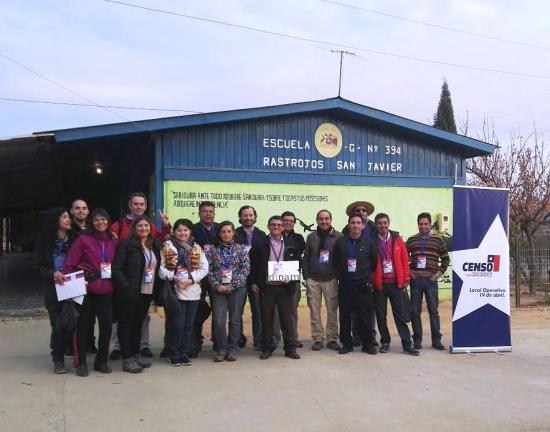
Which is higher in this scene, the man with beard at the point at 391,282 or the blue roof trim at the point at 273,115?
the blue roof trim at the point at 273,115

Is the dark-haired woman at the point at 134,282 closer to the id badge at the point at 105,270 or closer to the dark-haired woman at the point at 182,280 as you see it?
the id badge at the point at 105,270

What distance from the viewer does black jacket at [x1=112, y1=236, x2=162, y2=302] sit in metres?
6.01

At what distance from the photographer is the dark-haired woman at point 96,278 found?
19.6 ft

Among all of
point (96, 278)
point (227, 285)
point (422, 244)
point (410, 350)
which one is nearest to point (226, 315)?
point (227, 285)

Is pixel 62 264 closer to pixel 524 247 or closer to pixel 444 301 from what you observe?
pixel 444 301

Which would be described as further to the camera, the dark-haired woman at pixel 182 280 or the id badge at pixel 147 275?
the dark-haired woman at pixel 182 280

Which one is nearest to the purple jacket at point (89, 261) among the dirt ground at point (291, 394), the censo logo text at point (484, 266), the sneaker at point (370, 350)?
the dirt ground at point (291, 394)

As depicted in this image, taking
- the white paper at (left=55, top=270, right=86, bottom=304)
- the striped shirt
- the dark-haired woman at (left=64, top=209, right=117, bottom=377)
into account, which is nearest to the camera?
the white paper at (left=55, top=270, right=86, bottom=304)

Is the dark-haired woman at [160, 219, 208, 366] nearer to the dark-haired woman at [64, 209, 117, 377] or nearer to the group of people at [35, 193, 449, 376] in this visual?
the group of people at [35, 193, 449, 376]

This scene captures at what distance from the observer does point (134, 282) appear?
6.11m

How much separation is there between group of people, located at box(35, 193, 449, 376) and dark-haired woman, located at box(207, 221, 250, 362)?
0.01m

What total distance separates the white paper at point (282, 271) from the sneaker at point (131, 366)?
176 cm

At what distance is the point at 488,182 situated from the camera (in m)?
19.5

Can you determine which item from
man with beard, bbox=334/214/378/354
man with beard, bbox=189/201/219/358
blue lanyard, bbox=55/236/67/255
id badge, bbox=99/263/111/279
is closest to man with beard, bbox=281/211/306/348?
man with beard, bbox=334/214/378/354
